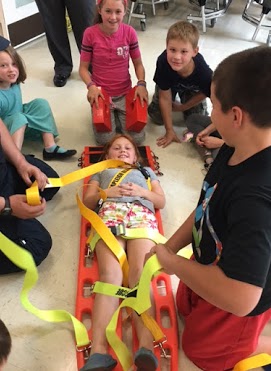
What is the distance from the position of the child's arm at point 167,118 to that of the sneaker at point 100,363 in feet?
5.20

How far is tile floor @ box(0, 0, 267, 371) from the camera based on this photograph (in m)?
1.48

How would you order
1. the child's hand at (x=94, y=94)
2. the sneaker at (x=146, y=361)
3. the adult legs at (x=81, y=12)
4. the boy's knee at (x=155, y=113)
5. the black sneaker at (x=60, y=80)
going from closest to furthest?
1. the sneaker at (x=146, y=361)
2. the child's hand at (x=94, y=94)
3. the boy's knee at (x=155, y=113)
4. the adult legs at (x=81, y=12)
5. the black sneaker at (x=60, y=80)

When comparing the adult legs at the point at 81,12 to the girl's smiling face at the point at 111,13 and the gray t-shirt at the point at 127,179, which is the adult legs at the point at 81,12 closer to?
the girl's smiling face at the point at 111,13

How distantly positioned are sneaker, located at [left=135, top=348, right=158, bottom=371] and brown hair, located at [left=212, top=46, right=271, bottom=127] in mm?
832

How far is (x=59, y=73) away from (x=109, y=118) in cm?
101

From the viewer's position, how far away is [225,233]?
1.07 m

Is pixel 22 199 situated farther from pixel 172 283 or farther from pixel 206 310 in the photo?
pixel 206 310

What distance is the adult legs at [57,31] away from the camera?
306cm

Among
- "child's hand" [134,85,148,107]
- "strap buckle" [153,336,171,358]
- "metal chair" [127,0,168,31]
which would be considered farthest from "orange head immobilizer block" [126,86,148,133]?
"metal chair" [127,0,168,31]

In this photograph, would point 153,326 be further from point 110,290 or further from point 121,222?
point 121,222

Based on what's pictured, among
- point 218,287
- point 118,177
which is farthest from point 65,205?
point 218,287

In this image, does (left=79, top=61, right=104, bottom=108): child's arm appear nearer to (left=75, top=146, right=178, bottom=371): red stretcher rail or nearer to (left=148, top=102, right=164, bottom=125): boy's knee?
(left=148, top=102, right=164, bottom=125): boy's knee

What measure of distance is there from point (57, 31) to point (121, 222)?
2.07m

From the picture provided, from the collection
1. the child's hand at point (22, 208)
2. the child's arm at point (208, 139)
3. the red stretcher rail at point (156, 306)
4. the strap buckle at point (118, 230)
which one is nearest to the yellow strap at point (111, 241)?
the strap buckle at point (118, 230)
